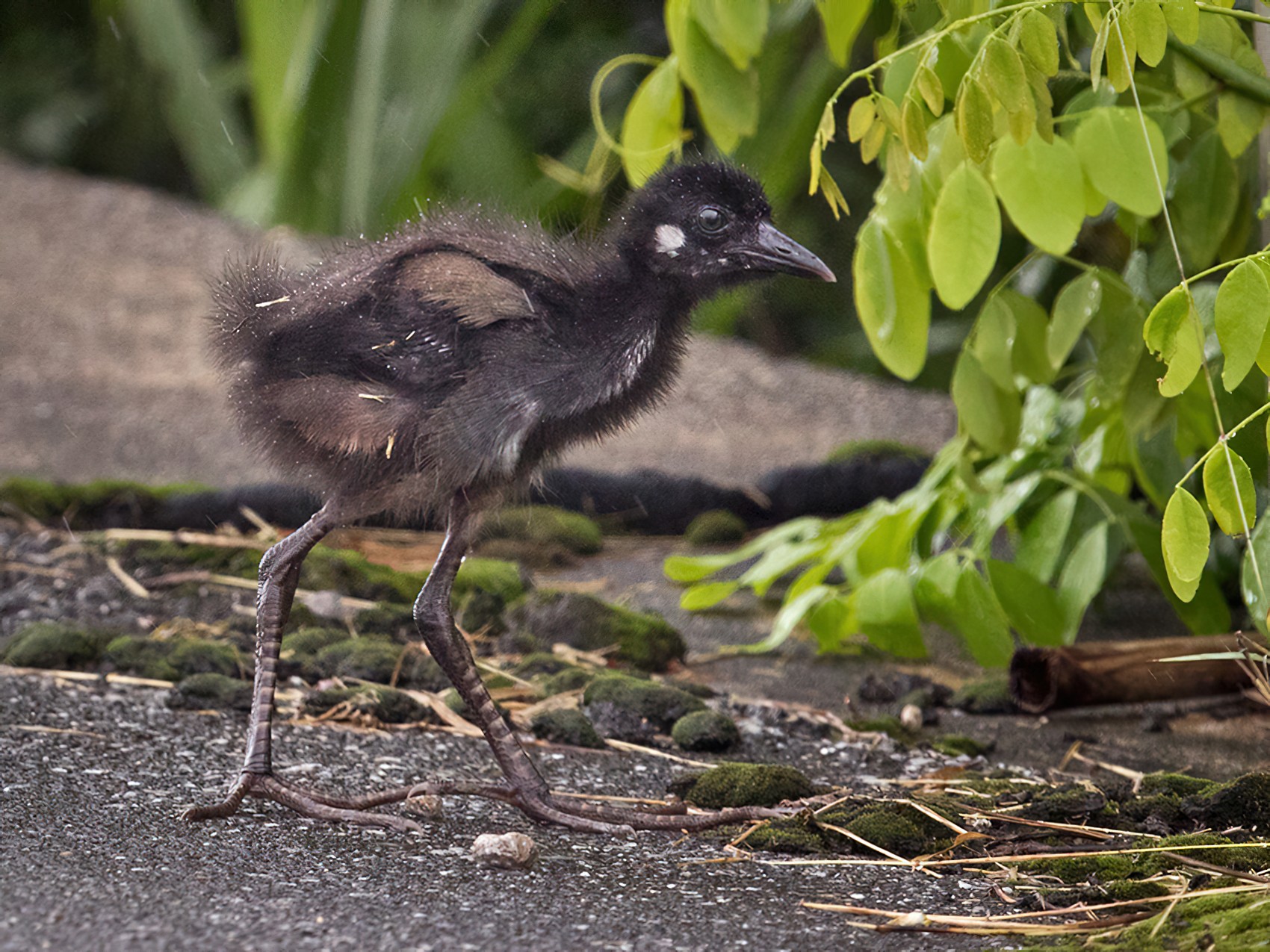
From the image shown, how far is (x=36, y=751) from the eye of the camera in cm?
242

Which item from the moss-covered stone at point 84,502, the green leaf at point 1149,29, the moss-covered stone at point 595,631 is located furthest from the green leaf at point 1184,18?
the moss-covered stone at point 84,502

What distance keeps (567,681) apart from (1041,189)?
155cm

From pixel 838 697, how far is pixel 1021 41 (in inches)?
72.9

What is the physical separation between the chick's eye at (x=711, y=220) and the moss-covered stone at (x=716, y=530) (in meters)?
2.49

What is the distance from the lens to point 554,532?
470 cm

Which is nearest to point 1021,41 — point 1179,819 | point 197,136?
point 1179,819

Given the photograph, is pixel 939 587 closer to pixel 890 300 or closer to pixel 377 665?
→ pixel 890 300

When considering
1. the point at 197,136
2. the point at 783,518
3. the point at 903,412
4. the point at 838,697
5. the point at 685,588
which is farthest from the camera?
the point at 197,136

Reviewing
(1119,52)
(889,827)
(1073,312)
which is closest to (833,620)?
(1073,312)

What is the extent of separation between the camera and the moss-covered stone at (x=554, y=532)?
4.63 metres

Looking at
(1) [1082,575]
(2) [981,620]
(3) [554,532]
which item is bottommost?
(3) [554,532]

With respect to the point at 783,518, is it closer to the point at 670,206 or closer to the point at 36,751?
the point at 670,206

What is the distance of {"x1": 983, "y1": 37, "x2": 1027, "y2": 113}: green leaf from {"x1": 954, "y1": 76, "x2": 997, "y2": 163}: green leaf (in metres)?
0.03

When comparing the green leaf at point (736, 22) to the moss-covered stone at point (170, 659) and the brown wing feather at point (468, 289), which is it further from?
the moss-covered stone at point (170, 659)
